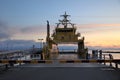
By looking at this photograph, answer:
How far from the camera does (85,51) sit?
49594 millimetres

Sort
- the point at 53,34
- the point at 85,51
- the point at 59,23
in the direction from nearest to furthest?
1. the point at 85,51
2. the point at 53,34
3. the point at 59,23

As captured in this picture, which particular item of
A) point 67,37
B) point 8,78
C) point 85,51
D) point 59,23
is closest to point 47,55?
point 85,51

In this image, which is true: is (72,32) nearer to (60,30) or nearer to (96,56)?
(60,30)

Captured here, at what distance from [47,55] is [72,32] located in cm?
1116

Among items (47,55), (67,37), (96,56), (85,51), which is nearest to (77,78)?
(96,56)

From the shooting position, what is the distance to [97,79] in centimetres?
1775

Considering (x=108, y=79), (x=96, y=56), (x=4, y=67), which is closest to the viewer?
(x=108, y=79)

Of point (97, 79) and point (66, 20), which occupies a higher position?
point (66, 20)

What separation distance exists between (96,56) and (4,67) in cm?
1572

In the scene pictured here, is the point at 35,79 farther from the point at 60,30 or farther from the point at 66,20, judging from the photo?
the point at 66,20

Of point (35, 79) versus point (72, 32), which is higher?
point (72, 32)

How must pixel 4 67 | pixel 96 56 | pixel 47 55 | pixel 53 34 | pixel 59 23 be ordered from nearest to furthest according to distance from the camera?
pixel 4 67, pixel 96 56, pixel 47 55, pixel 53 34, pixel 59 23

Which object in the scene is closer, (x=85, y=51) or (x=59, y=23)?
(x=85, y=51)

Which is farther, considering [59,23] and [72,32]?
[59,23]
